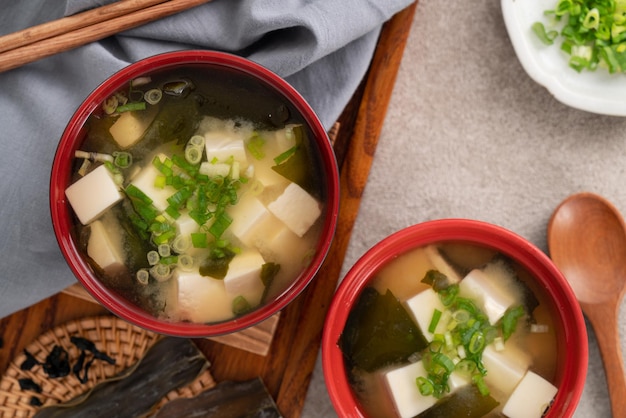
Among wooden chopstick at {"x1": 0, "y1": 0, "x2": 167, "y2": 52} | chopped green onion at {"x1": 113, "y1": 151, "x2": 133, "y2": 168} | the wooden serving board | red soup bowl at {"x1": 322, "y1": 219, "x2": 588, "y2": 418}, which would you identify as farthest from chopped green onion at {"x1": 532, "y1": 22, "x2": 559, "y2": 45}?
chopped green onion at {"x1": 113, "y1": 151, "x2": 133, "y2": 168}

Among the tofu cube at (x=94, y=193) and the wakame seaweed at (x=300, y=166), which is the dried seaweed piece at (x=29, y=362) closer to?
the tofu cube at (x=94, y=193)

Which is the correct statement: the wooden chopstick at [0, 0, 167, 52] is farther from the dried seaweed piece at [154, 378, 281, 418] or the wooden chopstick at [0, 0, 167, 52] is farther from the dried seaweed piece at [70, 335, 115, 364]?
the dried seaweed piece at [154, 378, 281, 418]

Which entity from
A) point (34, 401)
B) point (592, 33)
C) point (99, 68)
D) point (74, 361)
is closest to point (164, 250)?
point (99, 68)

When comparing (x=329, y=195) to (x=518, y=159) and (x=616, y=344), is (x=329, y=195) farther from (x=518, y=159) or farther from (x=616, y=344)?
(x=616, y=344)

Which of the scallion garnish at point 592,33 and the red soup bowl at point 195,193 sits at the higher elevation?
the red soup bowl at point 195,193

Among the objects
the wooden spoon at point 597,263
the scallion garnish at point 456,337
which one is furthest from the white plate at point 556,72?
the scallion garnish at point 456,337

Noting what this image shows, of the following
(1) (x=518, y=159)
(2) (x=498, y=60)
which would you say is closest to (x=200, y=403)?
(1) (x=518, y=159)
